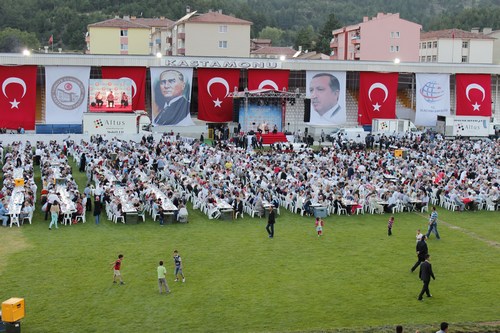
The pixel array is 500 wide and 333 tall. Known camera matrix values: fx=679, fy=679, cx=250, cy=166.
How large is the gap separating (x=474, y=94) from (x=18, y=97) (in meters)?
36.0

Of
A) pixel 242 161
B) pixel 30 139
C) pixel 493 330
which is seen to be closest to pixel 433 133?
pixel 242 161

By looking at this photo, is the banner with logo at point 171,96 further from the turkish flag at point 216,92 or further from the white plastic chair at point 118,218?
the white plastic chair at point 118,218

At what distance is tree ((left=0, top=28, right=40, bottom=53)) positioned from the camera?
109 metres

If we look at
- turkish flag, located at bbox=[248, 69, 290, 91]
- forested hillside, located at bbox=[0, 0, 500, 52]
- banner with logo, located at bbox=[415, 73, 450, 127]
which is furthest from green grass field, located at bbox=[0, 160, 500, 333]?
forested hillside, located at bbox=[0, 0, 500, 52]

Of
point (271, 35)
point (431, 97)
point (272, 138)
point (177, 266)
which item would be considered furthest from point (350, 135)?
point (271, 35)

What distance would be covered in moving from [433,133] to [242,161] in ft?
72.2

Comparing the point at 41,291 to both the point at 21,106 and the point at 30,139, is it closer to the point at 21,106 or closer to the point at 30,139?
the point at 30,139

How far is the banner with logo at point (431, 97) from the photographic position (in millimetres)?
54438

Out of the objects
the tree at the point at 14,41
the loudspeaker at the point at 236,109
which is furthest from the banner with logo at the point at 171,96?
the tree at the point at 14,41

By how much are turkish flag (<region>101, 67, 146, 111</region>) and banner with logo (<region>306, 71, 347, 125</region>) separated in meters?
12.5

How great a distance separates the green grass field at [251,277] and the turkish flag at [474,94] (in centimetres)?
3286

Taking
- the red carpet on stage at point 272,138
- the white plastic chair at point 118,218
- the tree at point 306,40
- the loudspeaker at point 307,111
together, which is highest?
the tree at point 306,40

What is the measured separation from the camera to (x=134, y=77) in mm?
50562

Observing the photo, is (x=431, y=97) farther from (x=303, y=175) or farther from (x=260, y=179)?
(x=260, y=179)
